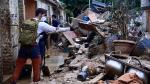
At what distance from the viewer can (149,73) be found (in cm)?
746

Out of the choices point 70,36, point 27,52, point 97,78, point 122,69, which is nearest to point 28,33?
point 27,52

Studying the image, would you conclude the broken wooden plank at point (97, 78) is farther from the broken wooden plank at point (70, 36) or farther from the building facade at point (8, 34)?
the broken wooden plank at point (70, 36)

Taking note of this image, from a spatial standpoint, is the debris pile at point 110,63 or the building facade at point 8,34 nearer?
the debris pile at point 110,63

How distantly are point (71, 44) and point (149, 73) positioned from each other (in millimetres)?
13131

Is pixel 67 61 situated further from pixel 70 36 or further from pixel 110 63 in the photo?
pixel 70 36

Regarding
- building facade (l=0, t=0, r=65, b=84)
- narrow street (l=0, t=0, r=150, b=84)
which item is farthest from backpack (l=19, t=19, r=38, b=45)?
building facade (l=0, t=0, r=65, b=84)

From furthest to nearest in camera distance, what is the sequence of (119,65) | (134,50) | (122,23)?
(122,23)
(134,50)
(119,65)

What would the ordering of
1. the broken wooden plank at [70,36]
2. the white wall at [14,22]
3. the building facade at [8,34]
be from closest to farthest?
the building facade at [8,34] < the white wall at [14,22] < the broken wooden plank at [70,36]

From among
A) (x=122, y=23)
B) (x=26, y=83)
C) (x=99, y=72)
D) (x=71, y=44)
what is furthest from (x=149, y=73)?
(x=71, y=44)

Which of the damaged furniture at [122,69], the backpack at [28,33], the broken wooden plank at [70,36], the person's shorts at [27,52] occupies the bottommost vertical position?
the broken wooden plank at [70,36]

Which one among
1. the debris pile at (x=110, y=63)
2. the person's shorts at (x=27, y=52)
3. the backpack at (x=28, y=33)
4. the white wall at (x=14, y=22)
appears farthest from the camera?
the white wall at (x=14, y=22)

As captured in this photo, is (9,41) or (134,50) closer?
(9,41)

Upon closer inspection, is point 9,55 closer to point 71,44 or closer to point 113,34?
point 113,34

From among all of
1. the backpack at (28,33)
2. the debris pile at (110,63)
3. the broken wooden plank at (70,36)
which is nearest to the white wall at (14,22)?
the debris pile at (110,63)
